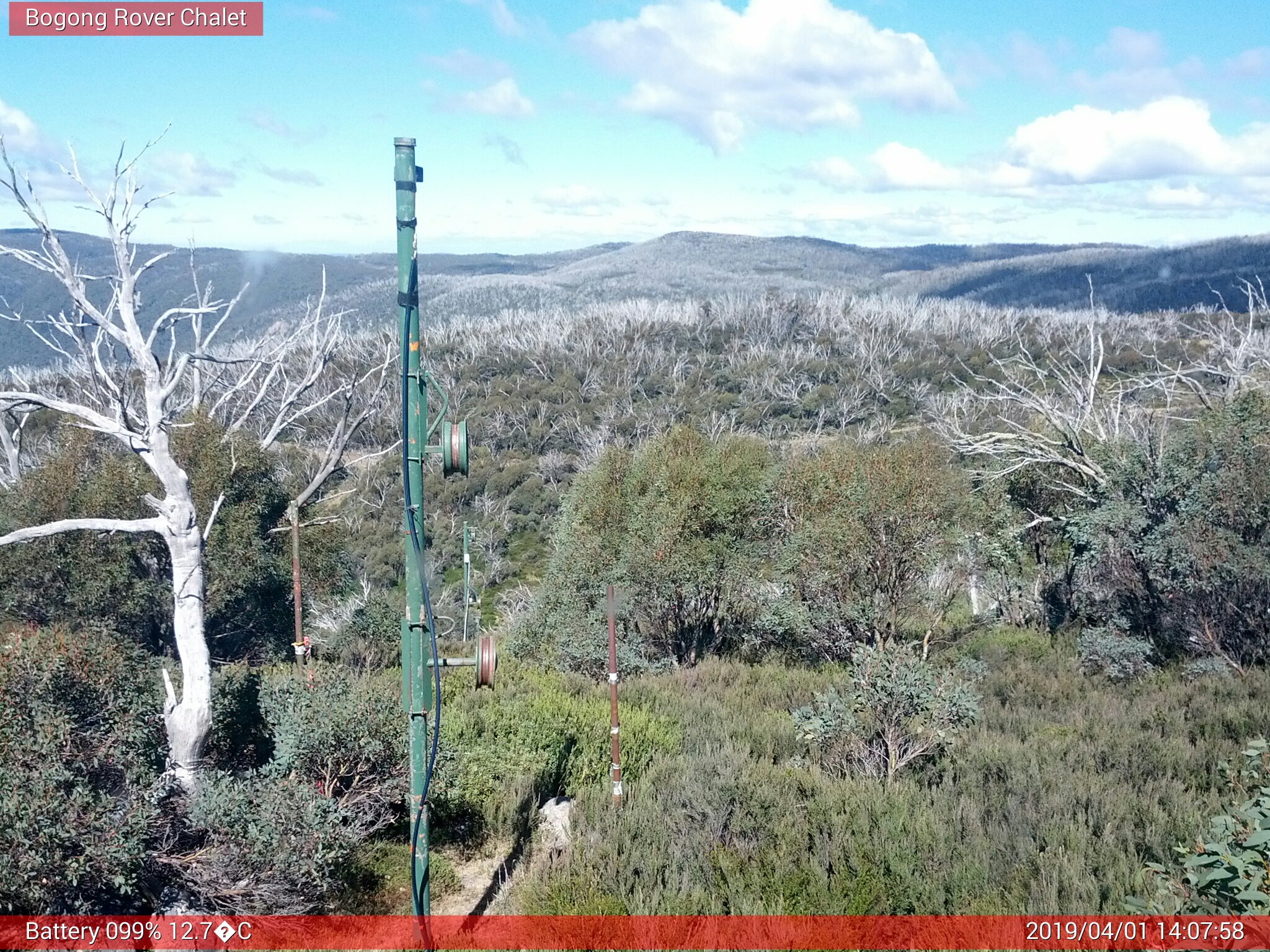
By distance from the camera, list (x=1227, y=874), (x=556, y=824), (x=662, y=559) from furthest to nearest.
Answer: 1. (x=662, y=559)
2. (x=556, y=824)
3. (x=1227, y=874)

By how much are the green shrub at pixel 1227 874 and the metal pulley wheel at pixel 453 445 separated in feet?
11.7

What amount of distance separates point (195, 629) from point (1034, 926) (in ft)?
18.8

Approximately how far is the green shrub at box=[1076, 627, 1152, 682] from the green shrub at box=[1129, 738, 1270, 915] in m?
9.81

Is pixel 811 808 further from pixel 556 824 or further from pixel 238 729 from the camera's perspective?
pixel 238 729

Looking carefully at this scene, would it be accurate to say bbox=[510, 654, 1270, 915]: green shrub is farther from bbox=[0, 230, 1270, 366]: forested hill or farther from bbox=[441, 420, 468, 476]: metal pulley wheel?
bbox=[0, 230, 1270, 366]: forested hill

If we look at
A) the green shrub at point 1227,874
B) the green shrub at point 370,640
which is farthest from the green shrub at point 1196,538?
the green shrub at point 370,640

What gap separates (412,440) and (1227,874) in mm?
3935

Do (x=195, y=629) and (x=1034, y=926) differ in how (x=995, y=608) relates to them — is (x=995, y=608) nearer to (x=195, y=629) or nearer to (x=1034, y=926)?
(x=1034, y=926)

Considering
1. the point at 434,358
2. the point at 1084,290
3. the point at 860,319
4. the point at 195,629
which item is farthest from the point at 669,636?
the point at 1084,290

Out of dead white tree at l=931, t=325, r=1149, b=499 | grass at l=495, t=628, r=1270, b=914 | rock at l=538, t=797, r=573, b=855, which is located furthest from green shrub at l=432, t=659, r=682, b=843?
dead white tree at l=931, t=325, r=1149, b=499

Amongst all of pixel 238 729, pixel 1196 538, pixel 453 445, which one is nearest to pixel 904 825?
pixel 453 445

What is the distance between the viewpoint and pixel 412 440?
4.55m

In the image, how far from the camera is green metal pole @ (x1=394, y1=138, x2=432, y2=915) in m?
4.49

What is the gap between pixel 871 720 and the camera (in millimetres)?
7629
